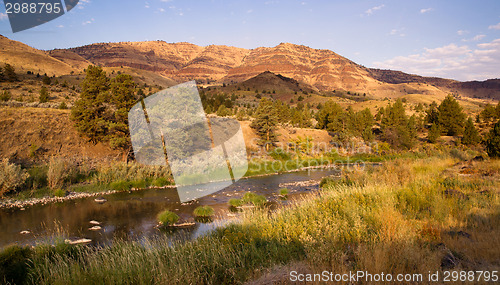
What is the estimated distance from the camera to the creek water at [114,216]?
10531 millimetres

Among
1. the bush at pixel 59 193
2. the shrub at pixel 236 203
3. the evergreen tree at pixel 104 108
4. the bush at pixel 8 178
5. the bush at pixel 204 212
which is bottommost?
the shrub at pixel 236 203

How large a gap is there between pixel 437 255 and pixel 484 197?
458 cm

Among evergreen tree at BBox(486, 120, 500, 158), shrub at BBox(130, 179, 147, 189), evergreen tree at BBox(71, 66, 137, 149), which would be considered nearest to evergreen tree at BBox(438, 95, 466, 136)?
evergreen tree at BBox(486, 120, 500, 158)

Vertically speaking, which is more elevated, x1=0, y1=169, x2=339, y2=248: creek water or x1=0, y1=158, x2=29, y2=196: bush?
x1=0, y1=158, x2=29, y2=196: bush

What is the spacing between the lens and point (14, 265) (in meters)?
6.68

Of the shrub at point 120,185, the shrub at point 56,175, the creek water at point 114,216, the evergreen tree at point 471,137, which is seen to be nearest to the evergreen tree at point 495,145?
the creek water at point 114,216

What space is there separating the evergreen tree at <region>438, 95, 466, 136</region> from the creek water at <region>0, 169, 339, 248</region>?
3191 cm

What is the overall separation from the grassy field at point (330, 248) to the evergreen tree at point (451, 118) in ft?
125

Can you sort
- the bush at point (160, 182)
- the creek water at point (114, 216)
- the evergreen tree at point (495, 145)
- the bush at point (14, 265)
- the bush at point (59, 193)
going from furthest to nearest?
the bush at point (160, 182) < the bush at point (59, 193) < the evergreen tree at point (495, 145) < the creek water at point (114, 216) < the bush at point (14, 265)

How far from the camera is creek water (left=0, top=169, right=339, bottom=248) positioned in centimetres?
1053

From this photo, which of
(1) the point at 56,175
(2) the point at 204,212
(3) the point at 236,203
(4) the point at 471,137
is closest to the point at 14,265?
(2) the point at 204,212

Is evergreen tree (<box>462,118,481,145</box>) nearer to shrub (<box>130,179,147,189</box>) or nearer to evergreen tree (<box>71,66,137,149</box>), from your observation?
shrub (<box>130,179,147,189</box>)

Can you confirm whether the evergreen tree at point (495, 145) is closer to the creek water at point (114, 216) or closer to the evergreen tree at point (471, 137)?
the creek water at point (114, 216)

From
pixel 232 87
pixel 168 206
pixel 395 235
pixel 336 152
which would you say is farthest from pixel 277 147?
pixel 232 87
